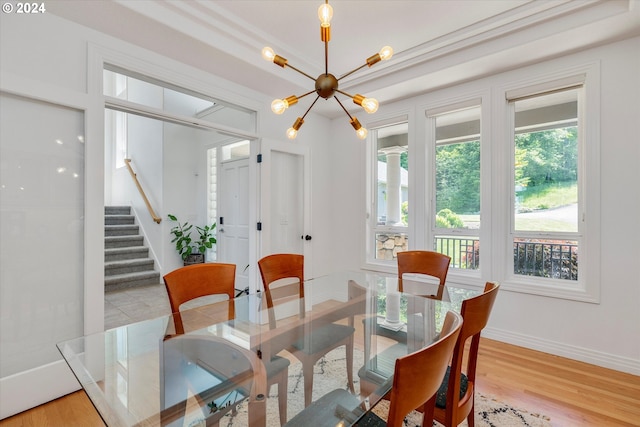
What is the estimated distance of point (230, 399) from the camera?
125 centimetres

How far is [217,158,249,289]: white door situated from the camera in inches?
180

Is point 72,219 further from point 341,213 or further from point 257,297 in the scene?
point 341,213

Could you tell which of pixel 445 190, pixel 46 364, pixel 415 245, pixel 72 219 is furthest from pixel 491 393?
pixel 72 219

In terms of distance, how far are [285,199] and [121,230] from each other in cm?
350

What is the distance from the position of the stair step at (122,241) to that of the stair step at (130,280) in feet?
2.34

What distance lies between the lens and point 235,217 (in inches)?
188

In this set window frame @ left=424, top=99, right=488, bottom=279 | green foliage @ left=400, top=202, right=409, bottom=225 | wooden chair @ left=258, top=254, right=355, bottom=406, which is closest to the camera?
wooden chair @ left=258, top=254, right=355, bottom=406

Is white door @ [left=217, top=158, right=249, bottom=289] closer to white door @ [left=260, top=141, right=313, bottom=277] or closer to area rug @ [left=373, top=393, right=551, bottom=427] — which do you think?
white door @ [left=260, top=141, right=313, bottom=277]

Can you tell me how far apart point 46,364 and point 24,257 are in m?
0.74

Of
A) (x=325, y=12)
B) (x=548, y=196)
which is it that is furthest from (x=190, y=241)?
(x=548, y=196)

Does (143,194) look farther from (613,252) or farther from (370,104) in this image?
(613,252)

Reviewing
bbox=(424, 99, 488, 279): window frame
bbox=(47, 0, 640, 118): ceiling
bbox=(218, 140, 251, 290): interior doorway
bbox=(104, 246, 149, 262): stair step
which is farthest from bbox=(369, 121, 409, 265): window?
bbox=(104, 246, 149, 262): stair step

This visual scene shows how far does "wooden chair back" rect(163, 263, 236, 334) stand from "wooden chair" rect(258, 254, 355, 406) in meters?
0.34

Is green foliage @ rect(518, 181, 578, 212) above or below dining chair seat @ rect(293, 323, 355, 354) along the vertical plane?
above
